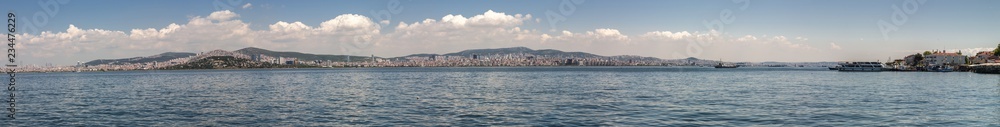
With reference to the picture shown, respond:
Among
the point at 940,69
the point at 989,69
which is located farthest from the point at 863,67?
the point at 989,69

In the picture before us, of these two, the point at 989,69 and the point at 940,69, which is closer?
the point at 989,69

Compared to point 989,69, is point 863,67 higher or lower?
higher

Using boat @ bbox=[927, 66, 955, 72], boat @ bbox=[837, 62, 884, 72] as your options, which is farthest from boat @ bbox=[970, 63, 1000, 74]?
boat @ bbox=[837, 62, 884, 72]

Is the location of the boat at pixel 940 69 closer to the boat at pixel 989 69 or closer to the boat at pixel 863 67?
the boat at pixel 863 67

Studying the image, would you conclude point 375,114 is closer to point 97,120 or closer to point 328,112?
point 328,112

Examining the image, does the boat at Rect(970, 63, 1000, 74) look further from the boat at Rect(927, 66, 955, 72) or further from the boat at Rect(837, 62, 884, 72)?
the boat at Rect(837, 62, 884, 72)

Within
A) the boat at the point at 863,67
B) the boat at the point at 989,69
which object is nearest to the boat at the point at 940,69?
the boat at the point at 863,67

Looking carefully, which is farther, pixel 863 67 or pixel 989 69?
pixel 863 67

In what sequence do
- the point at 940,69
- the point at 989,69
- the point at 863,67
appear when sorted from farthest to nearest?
the point at 863,67
the point at 940,69
the point at 989,69

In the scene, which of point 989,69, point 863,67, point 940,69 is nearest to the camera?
point 989,69

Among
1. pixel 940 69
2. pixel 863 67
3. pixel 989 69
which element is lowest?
pixel 940 69

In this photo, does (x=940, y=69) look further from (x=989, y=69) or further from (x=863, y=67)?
(x=989, y=69)

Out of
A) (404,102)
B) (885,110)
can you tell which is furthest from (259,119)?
(885,110)
